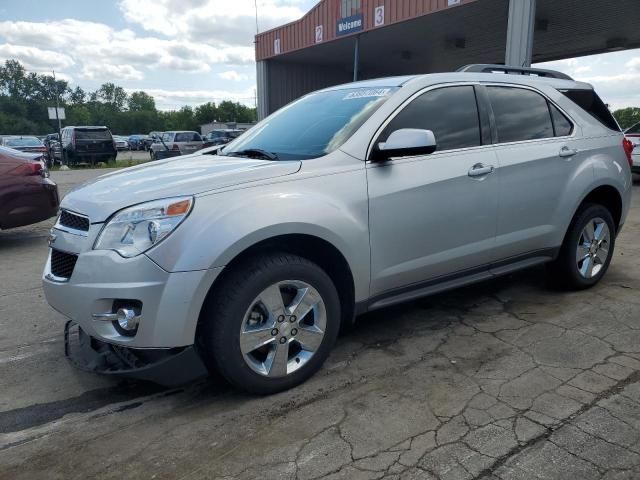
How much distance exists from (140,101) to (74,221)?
15119 centimetres

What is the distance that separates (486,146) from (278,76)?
19138mm

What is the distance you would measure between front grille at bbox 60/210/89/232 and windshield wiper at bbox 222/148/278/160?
1.12 meters

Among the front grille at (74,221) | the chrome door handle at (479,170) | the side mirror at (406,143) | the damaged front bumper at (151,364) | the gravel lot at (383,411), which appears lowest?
the gravel lot at (383,411)

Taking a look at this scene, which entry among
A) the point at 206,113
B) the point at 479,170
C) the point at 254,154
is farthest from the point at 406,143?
the point at 206,113

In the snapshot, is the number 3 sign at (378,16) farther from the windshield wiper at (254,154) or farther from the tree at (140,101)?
the tree at (140,101)

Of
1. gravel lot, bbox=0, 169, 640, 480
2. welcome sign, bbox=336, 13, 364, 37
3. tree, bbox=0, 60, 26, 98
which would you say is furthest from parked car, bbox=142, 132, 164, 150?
tree, bbox=0, 60, 26, 98

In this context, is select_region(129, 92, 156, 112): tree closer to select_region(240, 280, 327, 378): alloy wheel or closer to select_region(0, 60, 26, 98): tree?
select_region(0, 60, 26, 98): tree

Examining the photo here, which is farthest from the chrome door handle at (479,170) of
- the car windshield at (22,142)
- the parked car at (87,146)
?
the car windshield at (22,142)

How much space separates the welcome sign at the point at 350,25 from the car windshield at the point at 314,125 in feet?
42.2

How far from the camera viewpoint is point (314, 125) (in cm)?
351

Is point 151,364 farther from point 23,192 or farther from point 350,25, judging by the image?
point 350,25

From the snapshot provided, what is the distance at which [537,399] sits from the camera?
2.73m

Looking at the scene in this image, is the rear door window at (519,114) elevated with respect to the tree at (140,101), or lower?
lower

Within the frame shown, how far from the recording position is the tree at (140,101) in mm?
139000
